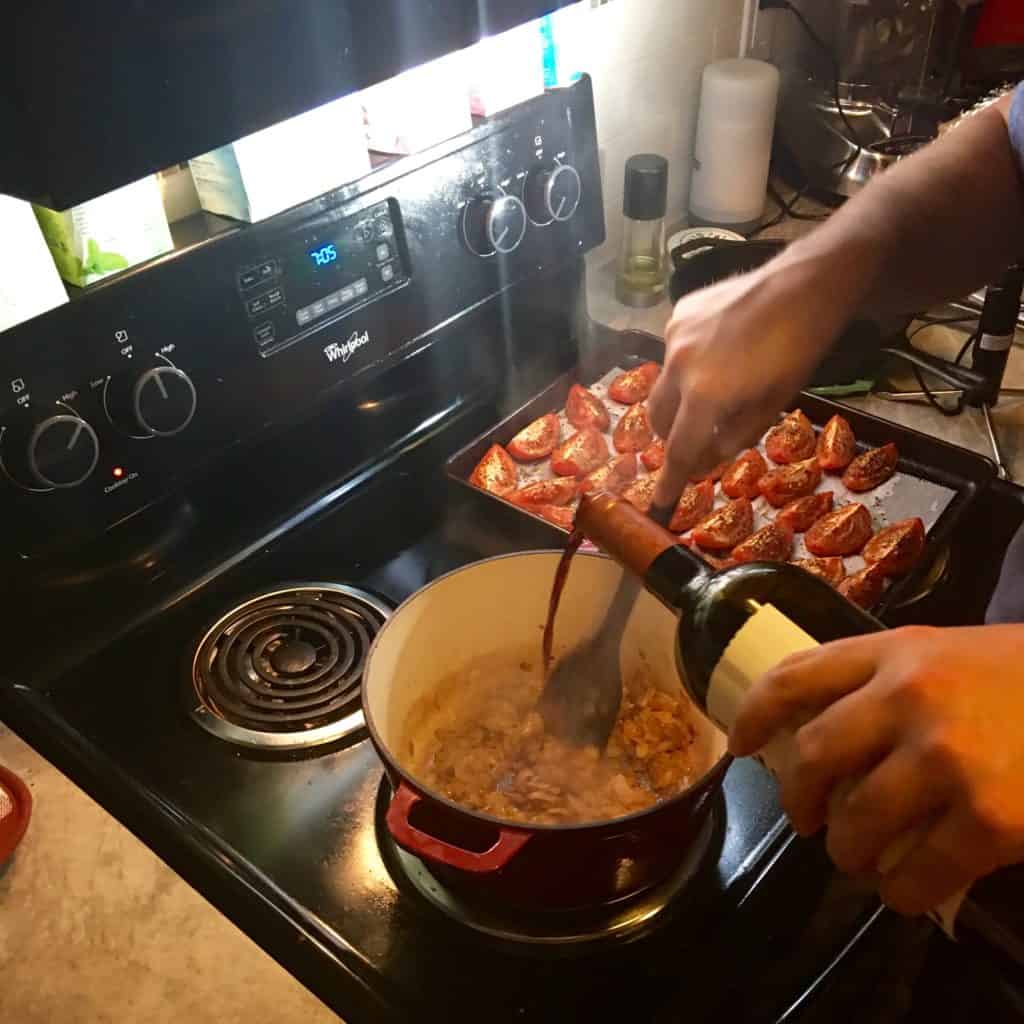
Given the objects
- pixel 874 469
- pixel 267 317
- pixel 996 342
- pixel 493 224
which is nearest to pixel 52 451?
pixel 267 317

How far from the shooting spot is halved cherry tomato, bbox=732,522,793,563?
0.95 metres

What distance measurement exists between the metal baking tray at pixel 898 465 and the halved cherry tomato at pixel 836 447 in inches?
0.6

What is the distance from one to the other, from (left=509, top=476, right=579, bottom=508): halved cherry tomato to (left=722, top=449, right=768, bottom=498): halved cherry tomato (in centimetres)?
16

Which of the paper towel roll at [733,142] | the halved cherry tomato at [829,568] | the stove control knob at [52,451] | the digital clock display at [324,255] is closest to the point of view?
the stove control knob at [52,451]

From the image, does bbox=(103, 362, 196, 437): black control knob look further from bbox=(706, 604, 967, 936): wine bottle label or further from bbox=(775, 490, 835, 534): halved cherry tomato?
bbox=(775, 490, 835, 534): halved cherry tomato

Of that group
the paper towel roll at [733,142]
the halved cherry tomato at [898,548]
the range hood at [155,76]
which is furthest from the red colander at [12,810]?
the paper towel roll at [733,142]

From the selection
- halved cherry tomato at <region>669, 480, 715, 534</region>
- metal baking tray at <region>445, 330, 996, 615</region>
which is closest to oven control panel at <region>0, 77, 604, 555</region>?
metal baking tray at <region>445, 330, 996, 615</region>

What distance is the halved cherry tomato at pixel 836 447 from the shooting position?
3.40 ft

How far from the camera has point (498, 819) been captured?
0.55 metres

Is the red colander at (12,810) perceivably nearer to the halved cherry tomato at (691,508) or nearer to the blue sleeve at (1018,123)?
Answer: the halved cherry tomato at (691,508)

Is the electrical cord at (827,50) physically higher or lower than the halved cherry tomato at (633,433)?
higher

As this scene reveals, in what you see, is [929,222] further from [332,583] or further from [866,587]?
[332,583]

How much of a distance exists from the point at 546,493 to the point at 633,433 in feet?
0.42

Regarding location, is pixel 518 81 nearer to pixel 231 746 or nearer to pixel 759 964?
pixel 231 746
